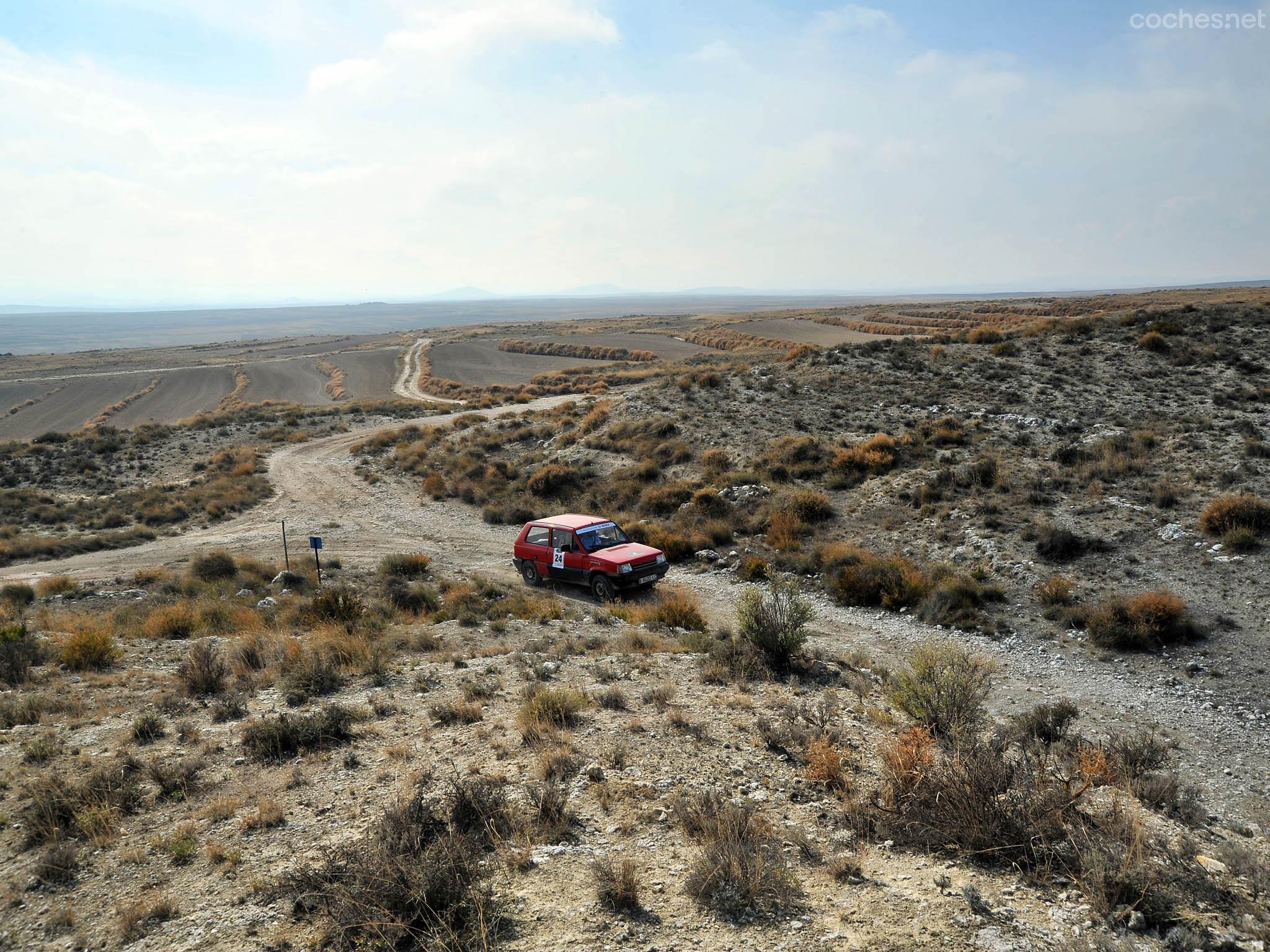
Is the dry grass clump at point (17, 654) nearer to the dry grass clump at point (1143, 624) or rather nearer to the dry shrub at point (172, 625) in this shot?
the dry shrub at point (172, 625)

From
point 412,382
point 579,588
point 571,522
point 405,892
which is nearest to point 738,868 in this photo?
point 405,892

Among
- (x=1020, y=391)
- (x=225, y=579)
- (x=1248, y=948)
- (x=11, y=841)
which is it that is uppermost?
(x=1020, y=391)

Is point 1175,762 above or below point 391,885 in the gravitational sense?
below

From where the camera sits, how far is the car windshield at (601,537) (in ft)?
58.3

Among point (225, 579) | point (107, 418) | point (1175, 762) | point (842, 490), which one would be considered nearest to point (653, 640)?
point (1175, 762)

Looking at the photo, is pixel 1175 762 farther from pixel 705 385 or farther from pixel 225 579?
pixel 705 385

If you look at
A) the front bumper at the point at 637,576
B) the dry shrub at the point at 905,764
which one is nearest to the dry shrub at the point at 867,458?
the front bumper at the point at 637,576

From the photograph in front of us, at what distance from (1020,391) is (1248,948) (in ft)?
88.7

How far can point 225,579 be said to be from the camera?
62.6ft

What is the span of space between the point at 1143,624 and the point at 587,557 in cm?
1136

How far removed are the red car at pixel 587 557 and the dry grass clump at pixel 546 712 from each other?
749cm

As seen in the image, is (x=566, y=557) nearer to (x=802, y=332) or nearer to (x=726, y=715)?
(x=726, y=715)

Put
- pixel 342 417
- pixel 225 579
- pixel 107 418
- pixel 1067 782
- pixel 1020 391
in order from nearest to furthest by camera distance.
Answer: pixel 1067 782 → pixel 225 579 → pixel 1020 391 → pixel 342 417 → pixel 107 418

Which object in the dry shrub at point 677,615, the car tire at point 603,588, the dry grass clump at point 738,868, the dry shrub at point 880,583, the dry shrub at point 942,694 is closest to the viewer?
the dry grass clump at point 738,868
